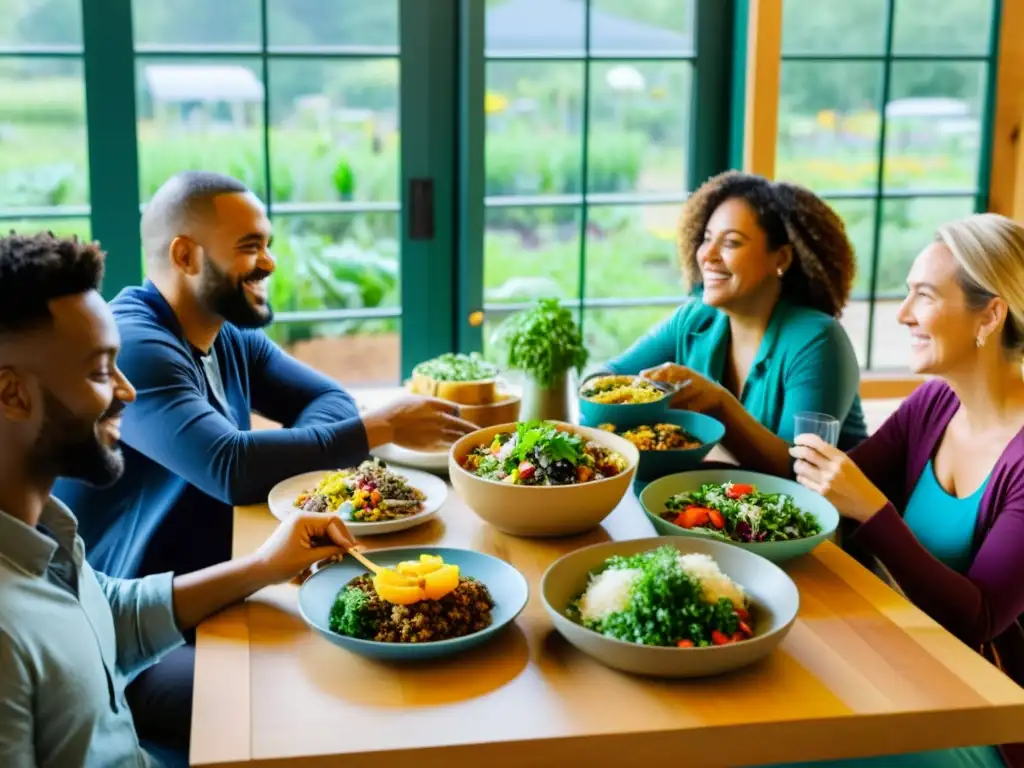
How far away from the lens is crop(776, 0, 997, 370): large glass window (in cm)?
354

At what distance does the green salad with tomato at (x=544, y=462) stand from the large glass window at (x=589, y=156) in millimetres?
1639

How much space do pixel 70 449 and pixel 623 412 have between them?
1165 millimetres

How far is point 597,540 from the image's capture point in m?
1.88

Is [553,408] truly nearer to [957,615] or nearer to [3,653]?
[957,615]

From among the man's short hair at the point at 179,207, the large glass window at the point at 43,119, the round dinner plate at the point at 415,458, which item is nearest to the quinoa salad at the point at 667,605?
the round dinner plate at the point at 415,458

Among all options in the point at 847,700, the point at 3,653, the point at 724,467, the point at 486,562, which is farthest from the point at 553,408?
the point at 3,653

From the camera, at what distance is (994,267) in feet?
6.47

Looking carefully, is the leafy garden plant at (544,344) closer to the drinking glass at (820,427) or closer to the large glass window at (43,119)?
the drinking glass at (820,427)

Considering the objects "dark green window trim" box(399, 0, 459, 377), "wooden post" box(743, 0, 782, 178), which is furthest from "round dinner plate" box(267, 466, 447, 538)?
"wooden post" box(743, 0, 782, 178)

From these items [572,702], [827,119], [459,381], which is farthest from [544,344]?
[827,119]

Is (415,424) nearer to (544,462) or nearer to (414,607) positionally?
(544,462)

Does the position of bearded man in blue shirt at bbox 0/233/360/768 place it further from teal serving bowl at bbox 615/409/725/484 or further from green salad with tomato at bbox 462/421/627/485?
teal serving bowl at bbox 615/409/725/484

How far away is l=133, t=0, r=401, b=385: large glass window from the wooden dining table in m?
1.95

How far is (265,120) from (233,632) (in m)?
2.06
